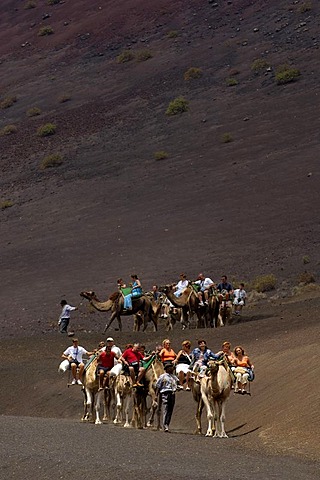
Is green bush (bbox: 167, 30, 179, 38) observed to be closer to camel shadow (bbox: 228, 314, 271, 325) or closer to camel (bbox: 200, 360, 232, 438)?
camel shadow (bbox: 228, 314, 271, 325)

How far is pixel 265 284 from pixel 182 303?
12.3 metres

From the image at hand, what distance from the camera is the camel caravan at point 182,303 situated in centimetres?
4262

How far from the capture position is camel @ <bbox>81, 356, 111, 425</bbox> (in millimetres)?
27328

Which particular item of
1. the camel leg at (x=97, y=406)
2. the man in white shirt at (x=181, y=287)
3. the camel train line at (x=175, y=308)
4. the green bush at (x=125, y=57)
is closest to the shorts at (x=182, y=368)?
the camel leg at (x=97, y=406)

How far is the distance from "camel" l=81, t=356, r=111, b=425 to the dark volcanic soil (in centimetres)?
177

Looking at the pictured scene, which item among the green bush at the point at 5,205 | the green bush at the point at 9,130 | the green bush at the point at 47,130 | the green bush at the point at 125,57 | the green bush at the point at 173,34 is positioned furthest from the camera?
the green bush at the point at 173,34

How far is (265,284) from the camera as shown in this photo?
179 ft

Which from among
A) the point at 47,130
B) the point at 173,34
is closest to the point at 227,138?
the point at 47,130

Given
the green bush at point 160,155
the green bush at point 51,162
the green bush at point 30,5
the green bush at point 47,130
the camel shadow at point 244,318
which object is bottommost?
the green bush at point 47,130

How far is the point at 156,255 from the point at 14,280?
7577mm

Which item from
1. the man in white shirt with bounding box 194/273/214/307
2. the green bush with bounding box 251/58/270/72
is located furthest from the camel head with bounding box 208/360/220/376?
the green bush with bounding box 251/58/270/72

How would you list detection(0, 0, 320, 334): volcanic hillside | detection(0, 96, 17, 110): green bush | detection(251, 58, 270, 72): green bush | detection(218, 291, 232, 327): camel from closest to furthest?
detection(218, 291, 232, 327): camel → detection(0, 0, 320, 334): volcanic hillside → detection(251, 58, 270, 72): green bush → detection(0, 96, 17, 110): green bush

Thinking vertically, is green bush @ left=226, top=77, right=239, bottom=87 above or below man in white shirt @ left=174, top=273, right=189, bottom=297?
below

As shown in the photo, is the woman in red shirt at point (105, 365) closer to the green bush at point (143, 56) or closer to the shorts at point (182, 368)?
the shorts at point (182, 368)
